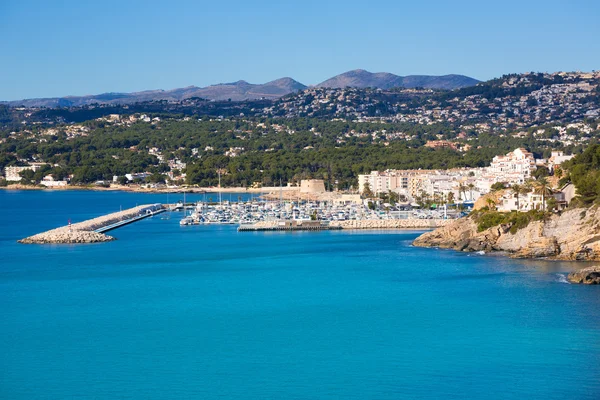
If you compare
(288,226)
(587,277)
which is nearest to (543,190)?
(587,277)

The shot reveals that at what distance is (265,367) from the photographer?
15914 millimetres

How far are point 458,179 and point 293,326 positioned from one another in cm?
3619

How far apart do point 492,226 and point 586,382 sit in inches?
584

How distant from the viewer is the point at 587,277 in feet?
72.4

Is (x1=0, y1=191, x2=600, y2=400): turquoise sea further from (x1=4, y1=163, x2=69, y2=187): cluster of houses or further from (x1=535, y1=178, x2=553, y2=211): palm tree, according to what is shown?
(x1=4, y1=163, x2=69, y2=187): cluster of houses

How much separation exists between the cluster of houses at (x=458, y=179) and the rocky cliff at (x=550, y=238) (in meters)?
12.7

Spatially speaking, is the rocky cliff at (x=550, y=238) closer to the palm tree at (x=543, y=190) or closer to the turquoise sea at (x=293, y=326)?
the turquoise sea at (x=293, y=326)

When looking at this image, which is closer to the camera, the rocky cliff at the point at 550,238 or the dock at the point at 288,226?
the rocky cliff at the point at 550,238

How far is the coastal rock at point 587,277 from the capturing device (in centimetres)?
2200

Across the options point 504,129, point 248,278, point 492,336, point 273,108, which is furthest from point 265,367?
point 273,108

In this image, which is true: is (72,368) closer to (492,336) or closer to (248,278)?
(492,336)

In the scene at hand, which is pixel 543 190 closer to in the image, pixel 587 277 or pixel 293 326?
pixel 587 277

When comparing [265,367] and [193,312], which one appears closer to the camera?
[265,367]

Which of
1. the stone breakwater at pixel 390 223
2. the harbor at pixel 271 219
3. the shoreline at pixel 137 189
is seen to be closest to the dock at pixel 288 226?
the harbor at pixel 271 219
